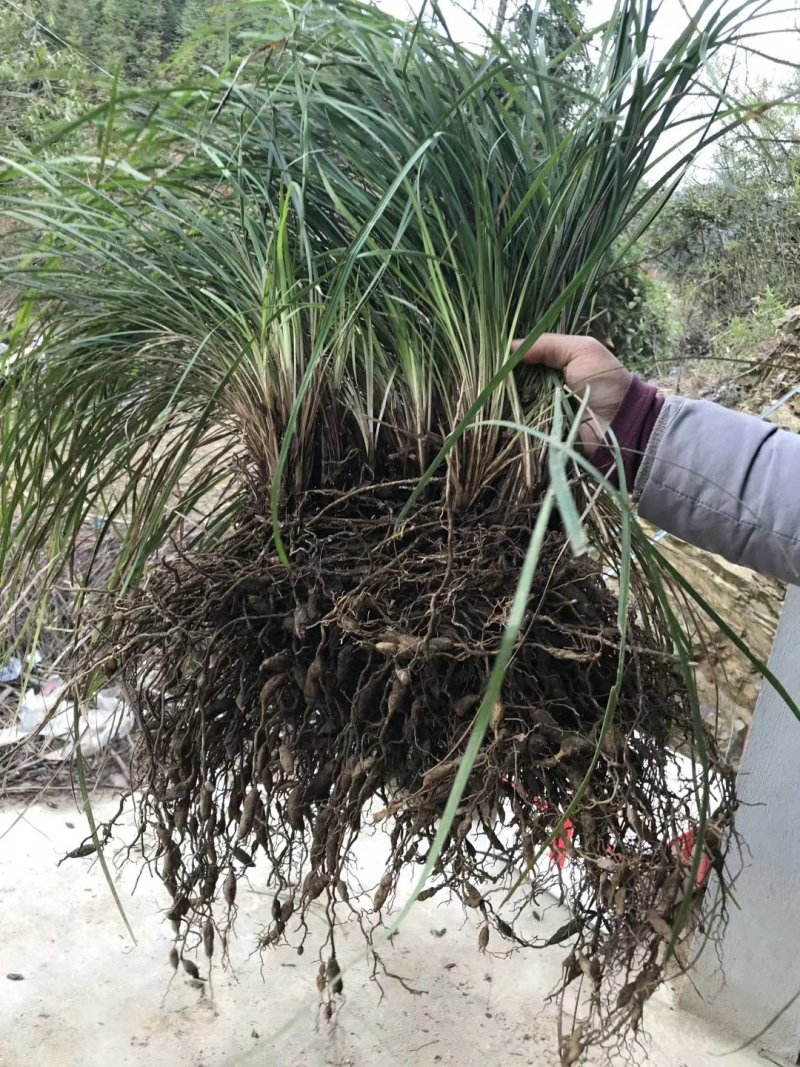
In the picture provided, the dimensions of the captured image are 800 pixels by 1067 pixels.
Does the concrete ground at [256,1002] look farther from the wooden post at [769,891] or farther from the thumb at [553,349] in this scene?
the thumb at [553,349]

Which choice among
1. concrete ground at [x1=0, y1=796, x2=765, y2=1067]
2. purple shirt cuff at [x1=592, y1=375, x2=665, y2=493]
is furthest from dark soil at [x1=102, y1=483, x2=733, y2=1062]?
concrete ground at [x1=0, y1=796, x2=765, y2=1067]

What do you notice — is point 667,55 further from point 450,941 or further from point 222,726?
point 450,941

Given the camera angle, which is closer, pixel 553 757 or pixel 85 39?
pixel 553 757

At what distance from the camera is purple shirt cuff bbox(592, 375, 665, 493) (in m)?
0.63

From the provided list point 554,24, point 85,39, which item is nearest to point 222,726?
point 554,24

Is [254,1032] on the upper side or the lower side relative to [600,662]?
lower

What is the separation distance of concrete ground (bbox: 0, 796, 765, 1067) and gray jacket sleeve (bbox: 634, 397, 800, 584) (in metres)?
0.56

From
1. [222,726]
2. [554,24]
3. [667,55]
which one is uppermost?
[554,24]

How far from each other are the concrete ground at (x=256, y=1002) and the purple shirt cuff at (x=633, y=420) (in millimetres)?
566

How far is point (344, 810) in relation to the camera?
55 centimetres

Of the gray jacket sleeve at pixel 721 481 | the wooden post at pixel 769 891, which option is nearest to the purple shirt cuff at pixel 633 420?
the gray jacket sleeve at pixel 721 481

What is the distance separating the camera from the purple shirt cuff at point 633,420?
2.06ft

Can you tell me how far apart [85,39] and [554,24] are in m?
0.84

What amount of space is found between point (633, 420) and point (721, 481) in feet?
0.26
